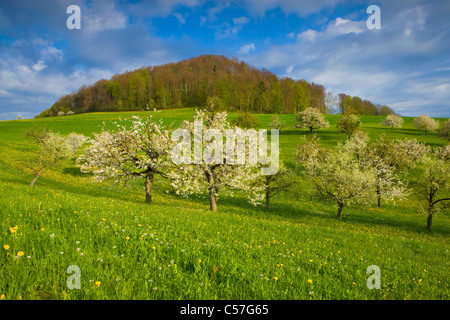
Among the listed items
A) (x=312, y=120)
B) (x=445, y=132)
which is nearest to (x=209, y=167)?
(x=312, y=120)

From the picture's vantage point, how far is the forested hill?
432 ft

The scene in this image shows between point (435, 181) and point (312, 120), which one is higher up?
point (312, 120)

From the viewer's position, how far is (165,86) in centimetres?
15325

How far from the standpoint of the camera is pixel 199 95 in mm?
145500

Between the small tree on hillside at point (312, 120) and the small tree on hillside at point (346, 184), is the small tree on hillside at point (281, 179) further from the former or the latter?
the small tree on hillside at point (312, 120)

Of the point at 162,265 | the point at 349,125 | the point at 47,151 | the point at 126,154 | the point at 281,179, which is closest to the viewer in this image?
the point at 162,265

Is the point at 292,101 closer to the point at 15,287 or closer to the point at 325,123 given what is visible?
the point at 325,123

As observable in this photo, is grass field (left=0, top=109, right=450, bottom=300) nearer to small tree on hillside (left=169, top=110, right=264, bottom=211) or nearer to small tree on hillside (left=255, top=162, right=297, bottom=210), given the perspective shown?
small tree on hillside (left=169, top=110, right=264, bottom=211)

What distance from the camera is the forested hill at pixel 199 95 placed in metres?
132

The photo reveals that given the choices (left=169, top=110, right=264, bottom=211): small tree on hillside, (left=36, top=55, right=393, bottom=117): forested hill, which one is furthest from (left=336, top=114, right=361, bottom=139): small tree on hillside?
(left=36, top=55, right=393, bottom=117): forested hill

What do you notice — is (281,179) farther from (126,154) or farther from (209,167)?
(126,154)

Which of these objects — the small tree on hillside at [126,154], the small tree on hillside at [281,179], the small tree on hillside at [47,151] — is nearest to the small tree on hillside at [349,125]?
the small tree on hillside at [281,179]
